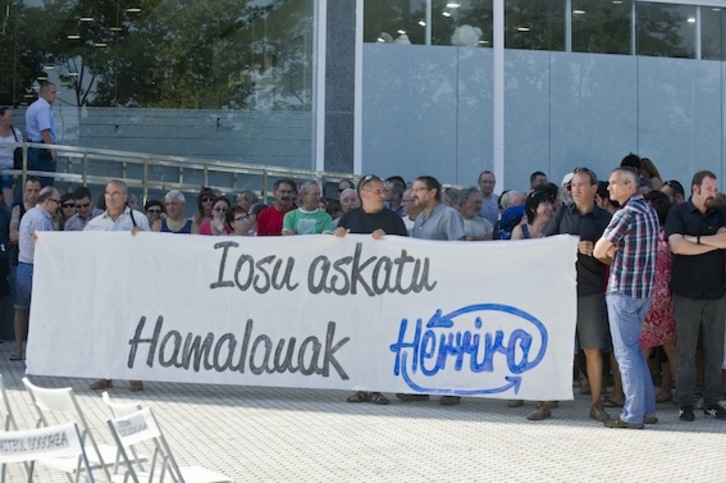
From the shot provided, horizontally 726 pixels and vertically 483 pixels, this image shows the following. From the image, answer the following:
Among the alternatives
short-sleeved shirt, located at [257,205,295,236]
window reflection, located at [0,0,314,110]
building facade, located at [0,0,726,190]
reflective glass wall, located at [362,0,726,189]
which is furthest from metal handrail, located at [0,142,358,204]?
short-sleeved shirt, located at [257,205,295,236]

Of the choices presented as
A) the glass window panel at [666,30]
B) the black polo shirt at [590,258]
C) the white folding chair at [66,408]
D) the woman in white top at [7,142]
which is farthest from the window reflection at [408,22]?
the white folding chair at [66,408]

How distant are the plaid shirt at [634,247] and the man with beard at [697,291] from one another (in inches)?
23.6

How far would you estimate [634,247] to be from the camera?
34.2ft

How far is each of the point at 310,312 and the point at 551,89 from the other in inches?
435

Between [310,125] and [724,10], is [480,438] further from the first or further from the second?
[724,10]

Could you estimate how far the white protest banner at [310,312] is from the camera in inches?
445

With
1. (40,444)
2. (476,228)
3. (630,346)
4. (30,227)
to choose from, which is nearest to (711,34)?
(476,228)

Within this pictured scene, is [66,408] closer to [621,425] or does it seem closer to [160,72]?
[621,425]

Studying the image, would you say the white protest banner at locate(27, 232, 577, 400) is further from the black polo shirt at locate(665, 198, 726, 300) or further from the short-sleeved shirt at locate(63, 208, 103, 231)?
the short-sleeved shirt at locate(63, 208, 103, 231)

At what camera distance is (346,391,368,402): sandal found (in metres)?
11.8

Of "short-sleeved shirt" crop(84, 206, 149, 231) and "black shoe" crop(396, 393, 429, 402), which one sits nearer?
"black shoe" crop(396, 393, 429, 402)

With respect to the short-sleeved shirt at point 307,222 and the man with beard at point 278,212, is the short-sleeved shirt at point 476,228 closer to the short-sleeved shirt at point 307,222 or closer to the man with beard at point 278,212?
the short-sleeved shirt at point 307,222

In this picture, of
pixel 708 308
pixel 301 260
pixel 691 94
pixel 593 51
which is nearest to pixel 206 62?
pixel 593 51

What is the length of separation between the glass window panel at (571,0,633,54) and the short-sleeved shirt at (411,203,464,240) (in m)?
10.5
